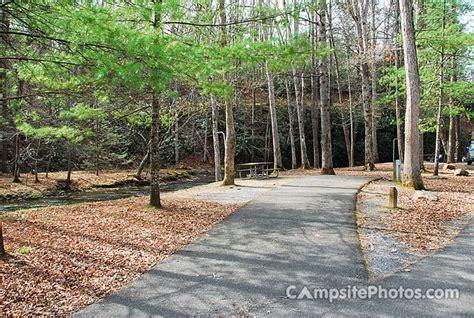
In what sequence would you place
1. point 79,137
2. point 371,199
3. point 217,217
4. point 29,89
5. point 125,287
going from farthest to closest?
point 29,89
point 371,199
point 79,137
point 217,217
point 125,287

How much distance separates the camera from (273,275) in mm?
4488

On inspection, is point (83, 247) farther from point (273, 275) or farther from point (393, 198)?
point (393, 198)

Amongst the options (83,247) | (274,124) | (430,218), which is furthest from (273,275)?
(274,124)

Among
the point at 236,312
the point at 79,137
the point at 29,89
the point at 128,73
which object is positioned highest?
the point at 29,89

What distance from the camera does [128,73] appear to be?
5.05 metres

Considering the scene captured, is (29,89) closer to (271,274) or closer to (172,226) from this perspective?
(172,226)

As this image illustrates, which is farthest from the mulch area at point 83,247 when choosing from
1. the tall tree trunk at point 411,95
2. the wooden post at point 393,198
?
the tall tree trunk at point 411,95

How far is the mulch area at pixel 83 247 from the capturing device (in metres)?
3.96

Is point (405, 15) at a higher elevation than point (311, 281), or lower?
higher

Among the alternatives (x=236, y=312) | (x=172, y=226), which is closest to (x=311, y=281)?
(x=236, y=312)

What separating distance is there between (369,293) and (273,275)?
117 cm

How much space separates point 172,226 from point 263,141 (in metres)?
23.5

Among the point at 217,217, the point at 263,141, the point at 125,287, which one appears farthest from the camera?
the point at 263,141

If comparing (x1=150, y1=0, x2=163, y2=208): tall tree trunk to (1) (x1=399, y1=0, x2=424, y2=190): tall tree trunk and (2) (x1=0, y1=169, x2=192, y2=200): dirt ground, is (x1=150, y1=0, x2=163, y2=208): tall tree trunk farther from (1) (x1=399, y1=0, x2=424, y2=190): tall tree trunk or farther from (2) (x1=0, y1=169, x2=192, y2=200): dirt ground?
(2) (x1=0, y1=169, x2=192, y2=200): dirt ground
